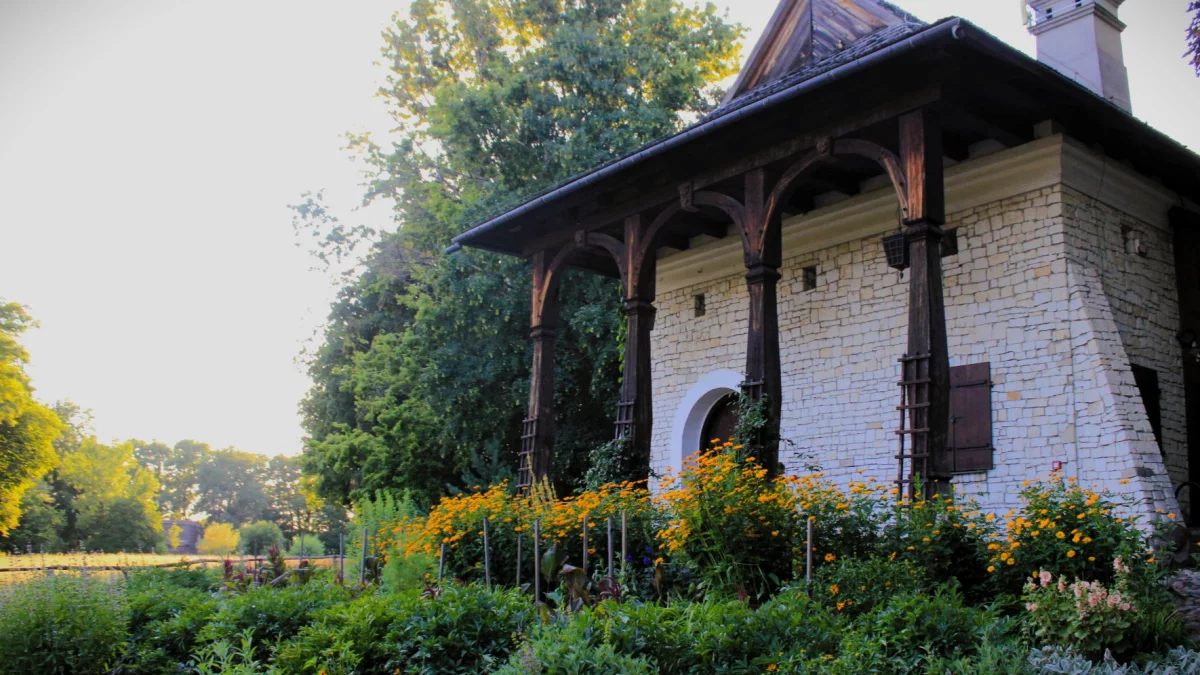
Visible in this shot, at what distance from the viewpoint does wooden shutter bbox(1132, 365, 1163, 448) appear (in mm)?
9484

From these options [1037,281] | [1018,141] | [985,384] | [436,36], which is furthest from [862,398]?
[436,36]

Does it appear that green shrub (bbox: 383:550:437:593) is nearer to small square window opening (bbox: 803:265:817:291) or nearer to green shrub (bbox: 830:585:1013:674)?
green shrub (bbox: 830:585:1013:674)

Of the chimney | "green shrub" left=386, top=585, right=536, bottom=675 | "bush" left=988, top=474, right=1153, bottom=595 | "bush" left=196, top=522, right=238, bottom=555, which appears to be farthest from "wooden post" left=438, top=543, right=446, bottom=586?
"bush" left=196, top=522, right=238, bottom=555

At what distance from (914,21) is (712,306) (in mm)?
3908

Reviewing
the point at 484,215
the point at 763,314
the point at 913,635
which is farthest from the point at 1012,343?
the point at 484,215

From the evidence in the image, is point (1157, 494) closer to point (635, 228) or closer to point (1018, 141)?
point (1018, 141)

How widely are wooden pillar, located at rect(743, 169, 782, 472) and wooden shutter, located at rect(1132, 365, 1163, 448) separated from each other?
3440 mm

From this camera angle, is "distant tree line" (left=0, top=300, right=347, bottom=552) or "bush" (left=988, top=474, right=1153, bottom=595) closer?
"bush" (left=988, top=474, right=1153, bottom=595)

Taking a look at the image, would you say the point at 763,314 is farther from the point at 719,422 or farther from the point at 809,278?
the point at 719,422

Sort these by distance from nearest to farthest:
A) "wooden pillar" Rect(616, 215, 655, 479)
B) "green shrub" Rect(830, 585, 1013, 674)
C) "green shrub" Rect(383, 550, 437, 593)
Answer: "green shrub" Rect(830, 585, 1013, 674) → "green shrub" Rect(383, 550, 437, 593) → "wooden pillar" Rect(616, 215, 655, 479)

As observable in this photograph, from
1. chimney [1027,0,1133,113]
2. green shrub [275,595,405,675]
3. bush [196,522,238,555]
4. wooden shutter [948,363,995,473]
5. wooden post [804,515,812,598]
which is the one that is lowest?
bush [196,522,238,555]

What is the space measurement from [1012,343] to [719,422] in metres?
3.99

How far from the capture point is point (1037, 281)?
9141mm

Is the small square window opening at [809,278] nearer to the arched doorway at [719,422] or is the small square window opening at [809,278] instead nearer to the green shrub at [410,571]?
the arched doorway at [719,422]
